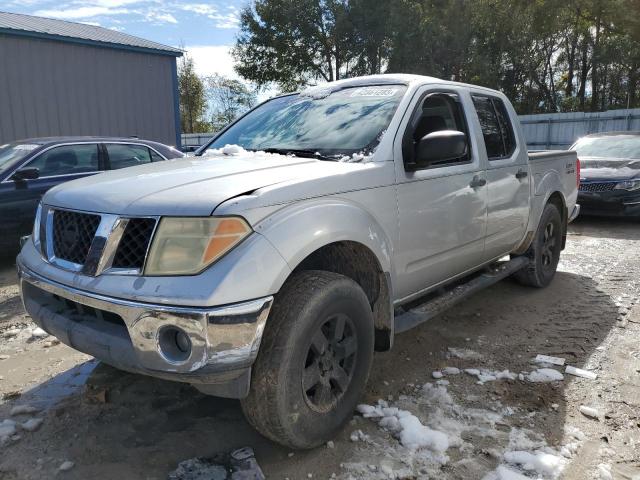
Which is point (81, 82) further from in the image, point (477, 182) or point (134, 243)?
point (134, 243)

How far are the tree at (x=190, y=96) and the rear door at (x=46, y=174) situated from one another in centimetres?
2963

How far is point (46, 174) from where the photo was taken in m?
6.52

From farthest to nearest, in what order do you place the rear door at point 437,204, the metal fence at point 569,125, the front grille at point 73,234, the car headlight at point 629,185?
the metal fence at point 569,125 → the car headlight at point 629,185 → the rear door at point 437,204 → the front grille at point 73,234

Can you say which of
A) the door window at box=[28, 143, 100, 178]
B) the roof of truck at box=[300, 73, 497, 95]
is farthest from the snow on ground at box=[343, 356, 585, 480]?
the door window at box=[28, 143, 100, 178]

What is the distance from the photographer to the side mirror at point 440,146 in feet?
9.58

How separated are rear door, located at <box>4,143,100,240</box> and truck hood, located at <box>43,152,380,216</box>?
3.94 meters

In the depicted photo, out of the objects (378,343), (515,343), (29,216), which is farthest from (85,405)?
(29,216)

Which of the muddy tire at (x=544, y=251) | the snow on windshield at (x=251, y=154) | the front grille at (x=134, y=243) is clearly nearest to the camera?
the front grille at (x=134, y=243)

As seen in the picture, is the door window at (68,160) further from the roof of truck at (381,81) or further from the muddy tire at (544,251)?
the muddy tire at (544,251)

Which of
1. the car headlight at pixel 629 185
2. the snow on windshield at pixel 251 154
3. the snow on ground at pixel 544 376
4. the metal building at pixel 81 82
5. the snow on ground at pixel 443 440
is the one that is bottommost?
the snow on ground at pixel 544 376

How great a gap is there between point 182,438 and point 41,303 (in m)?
→ 0.97

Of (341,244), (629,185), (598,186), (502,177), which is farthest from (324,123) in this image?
(629,185)

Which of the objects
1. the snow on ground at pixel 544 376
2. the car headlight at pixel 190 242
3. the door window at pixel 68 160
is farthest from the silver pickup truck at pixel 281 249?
the door window at pixel 68 160

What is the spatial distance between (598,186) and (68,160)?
8224 millimetres
